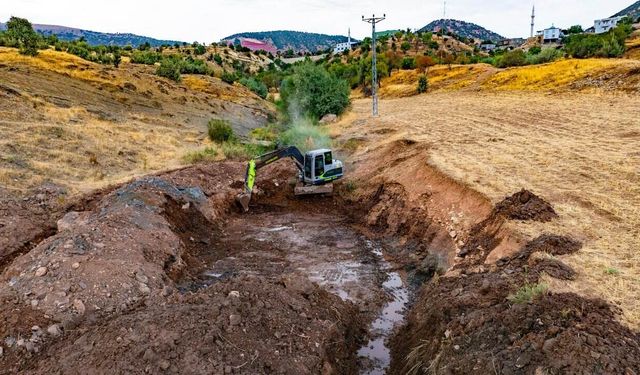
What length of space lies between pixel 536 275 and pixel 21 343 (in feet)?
28.0

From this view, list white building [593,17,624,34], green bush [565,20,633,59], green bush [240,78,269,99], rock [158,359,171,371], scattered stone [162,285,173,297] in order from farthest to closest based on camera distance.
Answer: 1. white building [593,17,624,34]
2. green bush [240,78,269,99]
3. green bush [565,20,633,59]
4. scattered stone [162,285,173,297]
5. rock [158,359,171,371]

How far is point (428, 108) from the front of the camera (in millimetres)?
37000

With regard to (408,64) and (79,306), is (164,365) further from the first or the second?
(408,64)

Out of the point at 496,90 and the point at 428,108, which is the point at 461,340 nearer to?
the point at 428,108

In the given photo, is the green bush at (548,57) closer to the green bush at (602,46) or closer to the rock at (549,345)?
the green bush at (602,46)

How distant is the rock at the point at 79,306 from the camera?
8213mm

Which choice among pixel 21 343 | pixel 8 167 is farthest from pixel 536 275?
pixel 8 167

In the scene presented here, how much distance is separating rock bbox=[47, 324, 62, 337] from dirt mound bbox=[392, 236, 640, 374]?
5679mm

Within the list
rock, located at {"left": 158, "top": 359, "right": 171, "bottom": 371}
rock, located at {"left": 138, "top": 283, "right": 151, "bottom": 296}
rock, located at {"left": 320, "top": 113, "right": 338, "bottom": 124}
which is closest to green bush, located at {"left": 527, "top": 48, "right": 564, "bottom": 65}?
rock, located at {"left": 320, "top": 113, "right": 338, "bottom": 124}

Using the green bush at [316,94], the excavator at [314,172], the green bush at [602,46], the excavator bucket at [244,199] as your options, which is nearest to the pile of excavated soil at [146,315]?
the excavator bucket at [244,199]

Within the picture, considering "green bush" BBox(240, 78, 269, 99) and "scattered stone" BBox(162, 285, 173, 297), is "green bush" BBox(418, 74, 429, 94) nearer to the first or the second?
"green bush" BBox(240, 78, 269, 99)

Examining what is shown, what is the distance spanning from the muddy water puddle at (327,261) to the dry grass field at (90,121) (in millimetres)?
7143

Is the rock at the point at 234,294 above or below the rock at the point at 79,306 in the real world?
above

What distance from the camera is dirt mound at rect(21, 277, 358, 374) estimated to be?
6488mm
